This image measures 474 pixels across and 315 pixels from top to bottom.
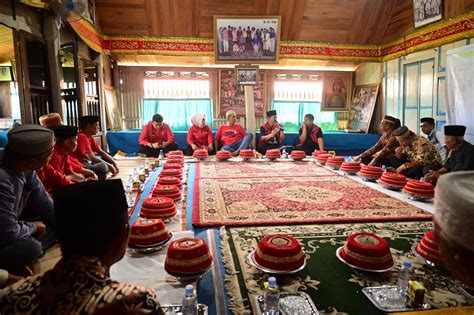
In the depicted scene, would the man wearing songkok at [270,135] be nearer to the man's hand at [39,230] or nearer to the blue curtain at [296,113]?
the blue curtain at [296,113]

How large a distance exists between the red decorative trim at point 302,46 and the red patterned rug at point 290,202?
174 inches

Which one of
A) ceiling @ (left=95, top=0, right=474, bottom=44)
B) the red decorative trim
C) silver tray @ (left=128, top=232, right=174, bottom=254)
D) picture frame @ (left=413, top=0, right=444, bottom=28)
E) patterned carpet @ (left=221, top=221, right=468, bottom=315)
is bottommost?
patterned carpet @ (left=221, top=221, right=468, bottom=315)

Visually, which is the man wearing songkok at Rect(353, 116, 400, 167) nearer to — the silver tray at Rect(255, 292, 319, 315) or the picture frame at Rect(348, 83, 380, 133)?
the silver tray at Rect(255, 292, 319, 315)

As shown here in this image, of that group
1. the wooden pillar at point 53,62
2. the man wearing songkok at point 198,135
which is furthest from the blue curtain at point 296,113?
the wooden pillar at point 53,62

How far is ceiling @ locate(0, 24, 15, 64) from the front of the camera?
4.45 m

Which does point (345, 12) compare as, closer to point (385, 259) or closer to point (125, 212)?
point (385, 259)

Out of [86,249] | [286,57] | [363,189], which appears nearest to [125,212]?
[86,249]

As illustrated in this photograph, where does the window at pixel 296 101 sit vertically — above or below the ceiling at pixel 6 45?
below

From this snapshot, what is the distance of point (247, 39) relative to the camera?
24.4 feet

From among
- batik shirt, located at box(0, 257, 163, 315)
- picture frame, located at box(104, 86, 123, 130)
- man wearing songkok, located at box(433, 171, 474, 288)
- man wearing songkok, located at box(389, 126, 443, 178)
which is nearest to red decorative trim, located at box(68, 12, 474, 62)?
picture frame, located at box(104, 86, 123, 130)

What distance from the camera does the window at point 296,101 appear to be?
30.3 feet

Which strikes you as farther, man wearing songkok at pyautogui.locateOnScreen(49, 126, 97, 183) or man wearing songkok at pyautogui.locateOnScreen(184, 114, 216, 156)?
man wearing songkok at pyautogui.locateOnScreen(184, 114, 216, 156)

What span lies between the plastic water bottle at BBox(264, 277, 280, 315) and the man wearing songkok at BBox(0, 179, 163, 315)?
0.50 m

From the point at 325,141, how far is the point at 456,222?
754 centimetres
